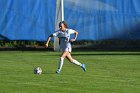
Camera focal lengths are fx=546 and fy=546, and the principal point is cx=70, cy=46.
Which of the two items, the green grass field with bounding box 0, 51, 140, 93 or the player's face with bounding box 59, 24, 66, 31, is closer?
the green grass field with bounding box 0, 51, 140, 93

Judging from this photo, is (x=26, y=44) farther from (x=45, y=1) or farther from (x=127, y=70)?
(x=127, y=70)

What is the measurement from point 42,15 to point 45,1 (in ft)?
3.11

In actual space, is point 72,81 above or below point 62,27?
below

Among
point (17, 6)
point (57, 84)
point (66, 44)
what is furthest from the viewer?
point (17, 6)

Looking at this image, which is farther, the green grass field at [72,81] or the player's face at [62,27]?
the player's face at [62,27]

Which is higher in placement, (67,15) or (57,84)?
(67,15)

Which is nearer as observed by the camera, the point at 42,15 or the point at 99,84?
the point at 99,84

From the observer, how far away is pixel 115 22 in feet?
119

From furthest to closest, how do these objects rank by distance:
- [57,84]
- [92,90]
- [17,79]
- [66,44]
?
1. [66,44]
2. [17,79]
3. [57,84]
4. [92,90]

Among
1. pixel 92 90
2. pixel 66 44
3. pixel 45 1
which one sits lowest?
pixel 92 90

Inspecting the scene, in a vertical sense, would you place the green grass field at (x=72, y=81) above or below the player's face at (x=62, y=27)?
below

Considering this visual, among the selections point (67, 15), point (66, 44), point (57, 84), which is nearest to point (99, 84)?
point (57, 84)

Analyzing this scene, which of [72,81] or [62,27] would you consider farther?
[62,27]

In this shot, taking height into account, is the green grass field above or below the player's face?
below
